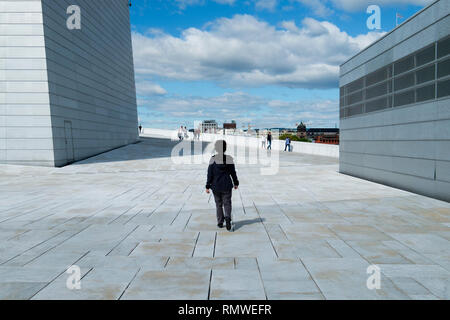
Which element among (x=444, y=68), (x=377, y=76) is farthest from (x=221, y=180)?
(x=377, y=76)

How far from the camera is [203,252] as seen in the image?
4.82m

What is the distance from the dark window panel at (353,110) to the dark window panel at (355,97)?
0.26m

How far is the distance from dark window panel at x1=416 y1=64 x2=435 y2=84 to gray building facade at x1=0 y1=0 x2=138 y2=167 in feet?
57.6

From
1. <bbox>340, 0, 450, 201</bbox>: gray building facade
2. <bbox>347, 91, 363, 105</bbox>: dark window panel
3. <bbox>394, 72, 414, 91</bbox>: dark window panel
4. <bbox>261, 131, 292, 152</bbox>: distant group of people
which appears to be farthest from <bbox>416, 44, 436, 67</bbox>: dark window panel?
<bbox>261, 131, 292, 152</bbox>: distant group of people

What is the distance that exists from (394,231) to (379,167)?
22.1 ft

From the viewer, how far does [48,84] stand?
18.1 m

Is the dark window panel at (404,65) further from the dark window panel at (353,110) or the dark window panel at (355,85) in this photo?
the dark window panel at (353,110)

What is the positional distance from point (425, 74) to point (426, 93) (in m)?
0.55

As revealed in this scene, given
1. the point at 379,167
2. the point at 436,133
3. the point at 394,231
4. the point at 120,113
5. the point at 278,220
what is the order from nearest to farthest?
the point at 394,231
the point at 278,220
the point at 436,133
the point at 379,167
the point at 120,113

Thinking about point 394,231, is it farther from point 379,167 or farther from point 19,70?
point 19,70

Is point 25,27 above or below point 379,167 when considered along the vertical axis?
above

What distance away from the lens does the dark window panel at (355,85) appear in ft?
44.3

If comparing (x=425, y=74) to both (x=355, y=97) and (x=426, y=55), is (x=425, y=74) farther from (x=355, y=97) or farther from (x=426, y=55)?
(x=355, y=97)
